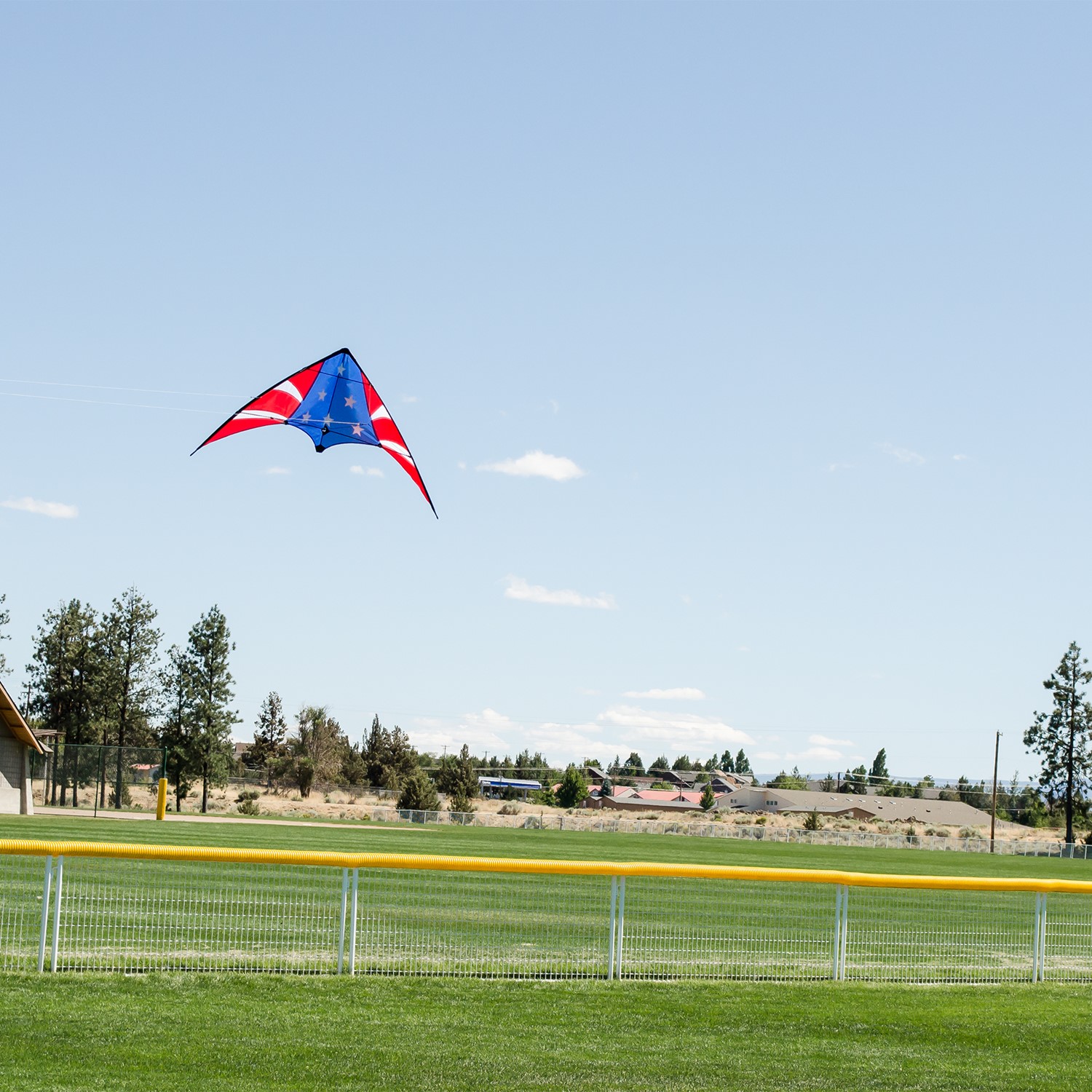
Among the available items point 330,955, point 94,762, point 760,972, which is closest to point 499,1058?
point 330,955

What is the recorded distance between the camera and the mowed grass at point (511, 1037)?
8188 millimetres

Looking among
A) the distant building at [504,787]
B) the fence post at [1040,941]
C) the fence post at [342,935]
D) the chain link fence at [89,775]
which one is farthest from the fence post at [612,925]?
the distant building at [504,787]

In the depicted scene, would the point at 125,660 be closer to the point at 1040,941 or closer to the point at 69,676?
the point at 69,676

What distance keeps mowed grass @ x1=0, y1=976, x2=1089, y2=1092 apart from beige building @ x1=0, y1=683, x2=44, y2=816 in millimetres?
36398

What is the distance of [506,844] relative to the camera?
130ft

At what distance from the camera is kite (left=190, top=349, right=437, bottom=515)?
15930 millimetres

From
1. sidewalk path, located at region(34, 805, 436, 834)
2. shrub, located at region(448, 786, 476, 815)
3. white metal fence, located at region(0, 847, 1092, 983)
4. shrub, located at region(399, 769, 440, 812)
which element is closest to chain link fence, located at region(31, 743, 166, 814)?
sidewalk path, located at region(34, 805, 436, 834)

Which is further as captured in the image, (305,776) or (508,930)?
(305,776)

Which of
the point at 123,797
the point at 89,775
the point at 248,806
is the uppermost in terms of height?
the point at 89,775

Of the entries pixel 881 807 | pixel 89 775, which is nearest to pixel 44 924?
pixel 89 775

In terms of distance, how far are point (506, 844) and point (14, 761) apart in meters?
17.4

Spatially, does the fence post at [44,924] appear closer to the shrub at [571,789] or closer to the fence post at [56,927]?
the fence post at [56,927]

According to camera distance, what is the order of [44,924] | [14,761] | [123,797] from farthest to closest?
1. [123,797]
2. [14,761]
3. [44,924]

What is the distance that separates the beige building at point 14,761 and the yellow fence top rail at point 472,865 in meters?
34.8
